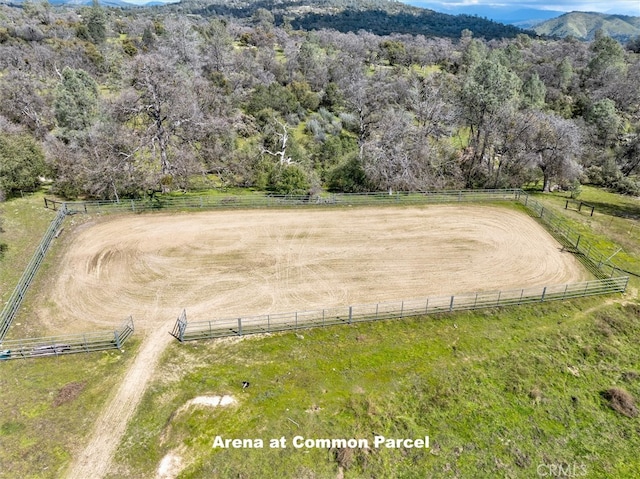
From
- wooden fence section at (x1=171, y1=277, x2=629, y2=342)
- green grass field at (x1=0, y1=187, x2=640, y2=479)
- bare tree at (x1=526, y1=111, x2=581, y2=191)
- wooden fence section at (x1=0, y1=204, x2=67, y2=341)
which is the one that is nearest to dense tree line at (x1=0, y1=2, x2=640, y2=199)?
bare tree at (x1=526, y1=111, x2=581, y2=191)

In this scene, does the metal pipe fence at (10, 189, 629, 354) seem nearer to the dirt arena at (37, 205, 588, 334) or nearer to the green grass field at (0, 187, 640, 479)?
the green grass field at (0, 187, 640, 479)

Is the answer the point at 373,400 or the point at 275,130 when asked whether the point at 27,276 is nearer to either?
the point at 373,400

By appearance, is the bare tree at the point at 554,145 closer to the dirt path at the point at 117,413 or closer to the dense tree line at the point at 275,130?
the dense tree line at the point at 275,130

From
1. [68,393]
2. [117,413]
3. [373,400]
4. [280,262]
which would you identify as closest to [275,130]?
[280,262]

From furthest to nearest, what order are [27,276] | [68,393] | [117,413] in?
[27,276], [68,393], [117,413]

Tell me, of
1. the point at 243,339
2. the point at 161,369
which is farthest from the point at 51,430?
the point at 243,339

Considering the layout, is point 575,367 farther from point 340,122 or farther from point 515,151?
point 340,122

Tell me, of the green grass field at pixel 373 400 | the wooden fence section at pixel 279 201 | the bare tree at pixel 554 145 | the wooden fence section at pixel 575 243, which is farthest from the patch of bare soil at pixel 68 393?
the bare tree at pixel 554 145
